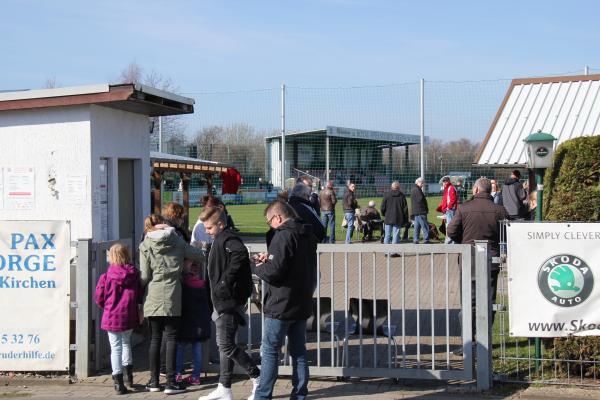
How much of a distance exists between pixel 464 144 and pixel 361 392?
15.6 m

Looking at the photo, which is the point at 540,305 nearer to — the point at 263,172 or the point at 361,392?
the point at 361,392

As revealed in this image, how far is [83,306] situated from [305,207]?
244 centimetres

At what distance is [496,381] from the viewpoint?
731 cm

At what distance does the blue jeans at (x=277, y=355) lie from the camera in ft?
20.9

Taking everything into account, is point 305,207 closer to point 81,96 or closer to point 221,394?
point 221,394

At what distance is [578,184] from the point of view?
7.39 m

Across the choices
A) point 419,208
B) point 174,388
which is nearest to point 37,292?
point 174,388

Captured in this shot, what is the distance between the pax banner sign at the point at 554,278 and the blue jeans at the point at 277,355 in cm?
200

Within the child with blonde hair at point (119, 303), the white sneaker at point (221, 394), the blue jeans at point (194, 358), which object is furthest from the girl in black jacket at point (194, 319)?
the white sneaker at point (221, 394)

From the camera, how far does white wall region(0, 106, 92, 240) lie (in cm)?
884

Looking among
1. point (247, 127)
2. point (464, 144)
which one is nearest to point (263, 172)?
point (247, 127)

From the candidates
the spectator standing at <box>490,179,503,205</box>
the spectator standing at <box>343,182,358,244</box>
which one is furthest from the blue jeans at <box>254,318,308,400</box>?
the spectator standing at <box>343,182,358,244</box>

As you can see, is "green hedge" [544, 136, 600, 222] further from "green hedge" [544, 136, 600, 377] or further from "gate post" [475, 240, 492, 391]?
"gate post" [475, 240, 492, 391]

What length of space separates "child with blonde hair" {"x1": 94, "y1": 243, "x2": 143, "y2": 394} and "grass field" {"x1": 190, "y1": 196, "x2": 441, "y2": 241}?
17.7 meters
